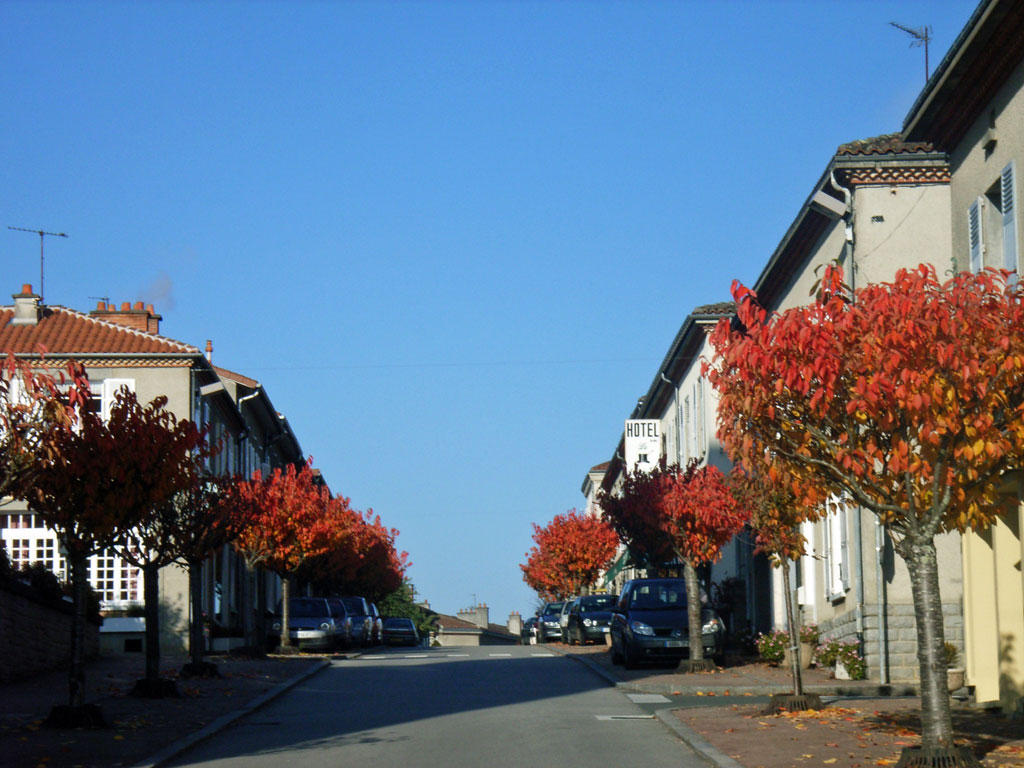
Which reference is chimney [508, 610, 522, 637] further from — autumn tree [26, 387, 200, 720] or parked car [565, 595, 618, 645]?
autumn tree [26, 387, 200, 720]

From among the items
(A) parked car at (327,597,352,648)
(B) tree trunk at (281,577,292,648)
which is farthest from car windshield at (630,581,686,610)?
(A) parked car at (327,597,352,648)

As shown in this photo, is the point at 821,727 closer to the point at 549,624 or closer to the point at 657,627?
the point at 657,627

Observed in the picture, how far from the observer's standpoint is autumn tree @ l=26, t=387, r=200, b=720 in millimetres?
15719

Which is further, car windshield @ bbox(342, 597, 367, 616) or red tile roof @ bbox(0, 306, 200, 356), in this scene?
car windshield @ bbox(342, 597, 367, 616)

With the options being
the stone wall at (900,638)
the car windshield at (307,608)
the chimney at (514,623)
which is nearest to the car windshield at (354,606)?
the car windshield at (307,608)

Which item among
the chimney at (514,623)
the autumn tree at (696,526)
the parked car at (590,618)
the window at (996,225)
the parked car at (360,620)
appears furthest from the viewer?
the chimney at (514,623)

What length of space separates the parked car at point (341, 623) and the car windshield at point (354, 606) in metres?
2.60

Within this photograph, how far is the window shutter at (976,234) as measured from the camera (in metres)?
16.3

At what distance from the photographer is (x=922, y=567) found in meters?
11.4

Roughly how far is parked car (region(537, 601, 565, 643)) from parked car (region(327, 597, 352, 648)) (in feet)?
41.6

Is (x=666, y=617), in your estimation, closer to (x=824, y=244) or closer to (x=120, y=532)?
(x=824, y=244)

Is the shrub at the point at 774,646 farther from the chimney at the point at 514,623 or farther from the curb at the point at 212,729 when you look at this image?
the chimney at the point at 514,623

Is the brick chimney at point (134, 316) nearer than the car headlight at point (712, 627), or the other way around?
the car headlight at point (712, 627)

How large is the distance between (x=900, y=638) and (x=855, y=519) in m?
2.03
